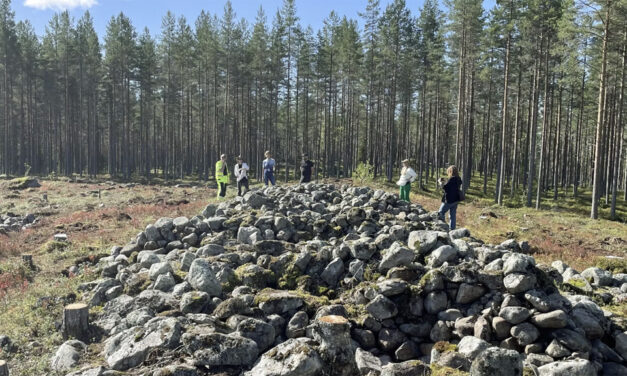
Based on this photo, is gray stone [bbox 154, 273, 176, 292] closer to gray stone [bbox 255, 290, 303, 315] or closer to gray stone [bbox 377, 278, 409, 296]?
gray stone [bbox 255, 290, 303, 315]

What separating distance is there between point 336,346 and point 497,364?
6.64 feet

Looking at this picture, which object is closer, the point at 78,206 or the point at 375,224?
the point at 375,224

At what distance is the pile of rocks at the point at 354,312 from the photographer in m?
5.24

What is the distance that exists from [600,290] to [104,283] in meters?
10.7

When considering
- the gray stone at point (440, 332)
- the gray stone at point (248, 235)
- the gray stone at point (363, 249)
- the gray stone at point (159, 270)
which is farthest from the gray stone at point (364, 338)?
the gray stone at point (248, 235)

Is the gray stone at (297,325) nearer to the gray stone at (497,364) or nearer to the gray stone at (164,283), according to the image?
the gray stone at (497,364)

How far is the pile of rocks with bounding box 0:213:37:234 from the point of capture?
1739 cm

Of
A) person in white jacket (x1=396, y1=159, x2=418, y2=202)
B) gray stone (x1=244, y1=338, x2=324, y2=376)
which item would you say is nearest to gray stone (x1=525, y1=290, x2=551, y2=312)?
gray stone (x1=244, y1=338, x2=324, y2=376)

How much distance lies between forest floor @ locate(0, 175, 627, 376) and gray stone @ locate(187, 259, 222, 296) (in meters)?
1.89

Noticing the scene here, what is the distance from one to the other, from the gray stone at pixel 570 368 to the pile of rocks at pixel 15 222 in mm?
19998

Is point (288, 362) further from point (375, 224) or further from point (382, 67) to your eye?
point (382, 67)

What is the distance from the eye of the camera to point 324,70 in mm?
43125

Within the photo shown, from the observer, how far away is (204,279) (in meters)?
7.40

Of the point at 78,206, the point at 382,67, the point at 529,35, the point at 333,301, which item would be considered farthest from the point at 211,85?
the point at 333,301
